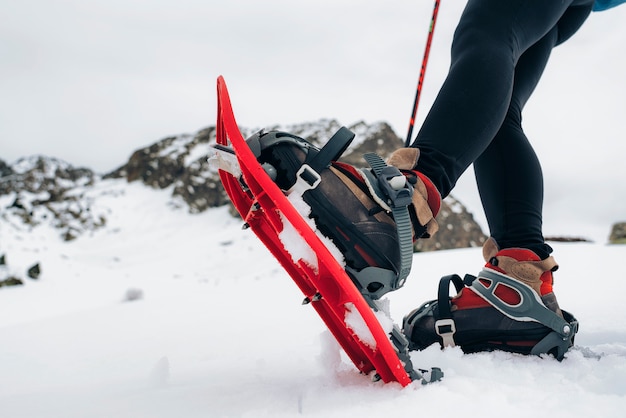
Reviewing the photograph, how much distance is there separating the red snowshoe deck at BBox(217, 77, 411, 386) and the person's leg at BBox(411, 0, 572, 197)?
0.29m

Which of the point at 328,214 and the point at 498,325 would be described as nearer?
the point at 328,214

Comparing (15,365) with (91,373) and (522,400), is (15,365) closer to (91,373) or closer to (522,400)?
(91,373)

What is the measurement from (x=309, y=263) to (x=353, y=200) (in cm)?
14

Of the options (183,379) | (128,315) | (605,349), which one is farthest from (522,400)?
(128,315)

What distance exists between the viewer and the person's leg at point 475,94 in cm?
85

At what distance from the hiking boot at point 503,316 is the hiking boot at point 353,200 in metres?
0.29

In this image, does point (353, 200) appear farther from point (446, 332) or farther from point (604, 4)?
point (604, 4)

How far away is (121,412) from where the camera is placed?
0.71m

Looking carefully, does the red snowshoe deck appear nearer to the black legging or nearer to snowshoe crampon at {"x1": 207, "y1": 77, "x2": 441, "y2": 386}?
snowshoe crampon at {"x1": 207, "y1": 77, "x2": 441, "y2": 386}

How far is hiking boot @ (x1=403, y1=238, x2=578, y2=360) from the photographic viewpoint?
97cm

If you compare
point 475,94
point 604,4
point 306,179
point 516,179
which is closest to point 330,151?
point 306,179

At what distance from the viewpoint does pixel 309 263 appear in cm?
77

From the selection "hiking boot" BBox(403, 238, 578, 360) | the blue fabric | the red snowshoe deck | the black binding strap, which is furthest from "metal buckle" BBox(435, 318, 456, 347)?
the blue fabric

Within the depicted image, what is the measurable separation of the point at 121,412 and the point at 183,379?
220 millimetres
